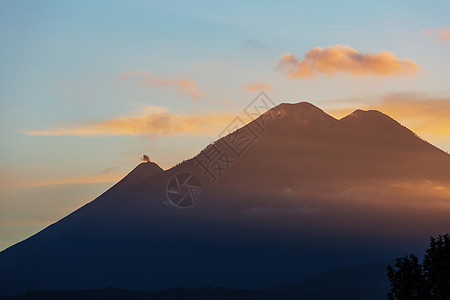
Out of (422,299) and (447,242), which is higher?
(447,242)

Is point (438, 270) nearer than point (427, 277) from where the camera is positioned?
Yes

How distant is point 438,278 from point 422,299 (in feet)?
7.42

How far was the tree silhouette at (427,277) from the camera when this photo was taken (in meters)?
53.4

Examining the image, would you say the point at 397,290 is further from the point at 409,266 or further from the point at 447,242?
the point at 447,242

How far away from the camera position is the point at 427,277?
5503 cm

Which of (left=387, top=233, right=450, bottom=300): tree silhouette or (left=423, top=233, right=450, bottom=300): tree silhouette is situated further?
(left=387, top=233, right=450, bottom=300): tree silhouette

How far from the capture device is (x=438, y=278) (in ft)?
175

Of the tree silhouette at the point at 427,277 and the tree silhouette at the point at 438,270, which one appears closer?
the tree silhouette at the point at 438,270

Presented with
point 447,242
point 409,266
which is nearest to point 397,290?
point 409,266

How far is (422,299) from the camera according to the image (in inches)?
2146

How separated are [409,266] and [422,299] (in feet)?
9.13

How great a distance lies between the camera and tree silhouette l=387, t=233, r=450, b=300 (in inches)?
2101

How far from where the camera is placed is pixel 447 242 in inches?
2149

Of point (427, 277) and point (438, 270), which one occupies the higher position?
point (438, 270)
